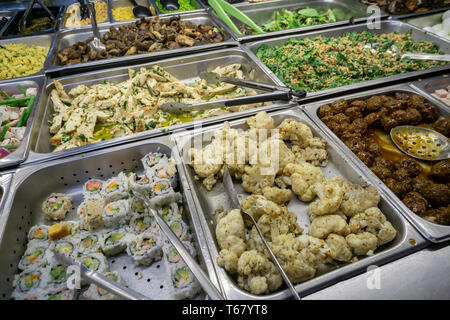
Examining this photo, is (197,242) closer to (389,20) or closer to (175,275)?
(175,275)

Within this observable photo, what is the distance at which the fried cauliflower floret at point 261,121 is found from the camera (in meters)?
2.36

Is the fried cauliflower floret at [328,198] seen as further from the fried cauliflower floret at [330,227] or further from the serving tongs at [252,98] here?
the serving tongs at [252,98]

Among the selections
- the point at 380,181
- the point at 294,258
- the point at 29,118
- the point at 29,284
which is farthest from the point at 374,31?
the point at 29,284

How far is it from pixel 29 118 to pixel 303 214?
2.62m

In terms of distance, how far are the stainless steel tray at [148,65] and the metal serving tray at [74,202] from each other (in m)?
0.09

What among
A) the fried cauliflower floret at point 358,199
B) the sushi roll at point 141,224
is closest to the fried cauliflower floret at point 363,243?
the fried cauliflower floret at point 358,199

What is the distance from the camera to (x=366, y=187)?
76.9 inches

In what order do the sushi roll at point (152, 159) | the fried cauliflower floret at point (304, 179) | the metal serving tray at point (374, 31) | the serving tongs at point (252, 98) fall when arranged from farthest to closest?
the metal serving tray at point (374, 31) → the serving tongs at point (252, 98) → the sushi roll at point (152, 159) → the fried cauliflower floret at point (304, 179)

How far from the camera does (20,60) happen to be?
346 cm

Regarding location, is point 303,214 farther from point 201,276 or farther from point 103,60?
point 103,60

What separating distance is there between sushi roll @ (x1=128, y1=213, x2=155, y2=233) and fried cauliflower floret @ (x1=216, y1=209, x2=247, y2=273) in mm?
577

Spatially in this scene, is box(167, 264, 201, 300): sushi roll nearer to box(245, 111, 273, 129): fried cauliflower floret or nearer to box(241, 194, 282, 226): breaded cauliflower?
box(241, 194, 282, 226): breaded cauliflower

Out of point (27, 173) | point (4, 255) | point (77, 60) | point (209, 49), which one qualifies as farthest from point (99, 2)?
point (4, 255)

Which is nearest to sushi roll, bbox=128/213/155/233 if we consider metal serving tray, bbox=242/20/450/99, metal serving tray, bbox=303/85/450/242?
metal serving tray, bbox=303/85/450/242
